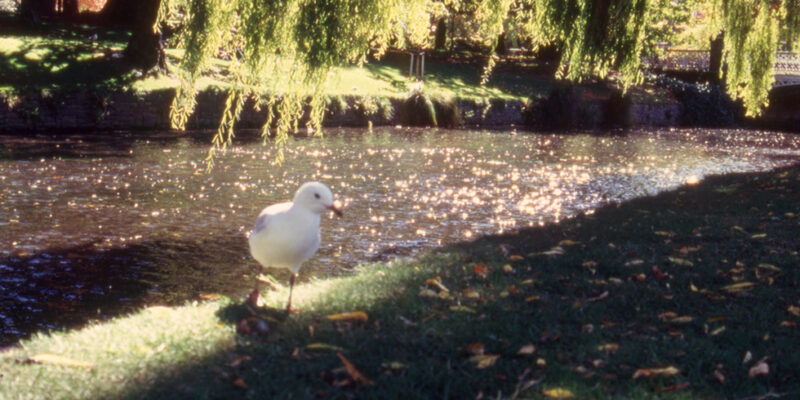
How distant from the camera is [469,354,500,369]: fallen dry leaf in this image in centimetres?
428

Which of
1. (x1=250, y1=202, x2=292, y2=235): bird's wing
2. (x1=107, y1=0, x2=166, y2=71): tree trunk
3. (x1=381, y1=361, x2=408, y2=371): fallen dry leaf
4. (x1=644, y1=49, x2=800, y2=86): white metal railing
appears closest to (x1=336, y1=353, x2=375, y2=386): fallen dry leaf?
(x1=381, y1=361, x2=408, y2=371): fallen dry leaf

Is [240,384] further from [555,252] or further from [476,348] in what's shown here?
[555,252]

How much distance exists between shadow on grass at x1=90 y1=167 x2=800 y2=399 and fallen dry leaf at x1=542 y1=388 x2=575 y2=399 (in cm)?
4

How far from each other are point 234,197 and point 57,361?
838 centimetres

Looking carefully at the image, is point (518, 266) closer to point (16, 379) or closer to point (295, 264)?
point (295, 264)

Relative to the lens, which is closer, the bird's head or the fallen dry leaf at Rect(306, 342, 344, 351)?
the fallen dry leaf at Rect(306, 342, 344, 351)

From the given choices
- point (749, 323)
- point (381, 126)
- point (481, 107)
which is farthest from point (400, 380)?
point (481, 107)

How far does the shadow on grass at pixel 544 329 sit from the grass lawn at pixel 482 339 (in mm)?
14

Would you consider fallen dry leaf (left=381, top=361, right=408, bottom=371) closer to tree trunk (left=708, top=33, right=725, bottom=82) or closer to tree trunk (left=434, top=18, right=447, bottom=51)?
tree trunk (left=708, top=33, right=725, bottom=82)

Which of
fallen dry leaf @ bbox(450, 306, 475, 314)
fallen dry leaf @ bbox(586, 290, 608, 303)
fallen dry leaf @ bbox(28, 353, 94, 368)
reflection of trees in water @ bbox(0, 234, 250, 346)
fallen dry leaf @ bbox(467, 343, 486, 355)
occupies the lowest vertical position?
reflection of trees in water @ bbox(0, 234, 250, 346)

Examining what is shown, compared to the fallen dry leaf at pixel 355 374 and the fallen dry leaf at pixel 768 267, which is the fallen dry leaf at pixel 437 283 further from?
the fallen dry leaf at pixel 768 267

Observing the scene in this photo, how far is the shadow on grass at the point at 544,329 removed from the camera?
13.3 feet

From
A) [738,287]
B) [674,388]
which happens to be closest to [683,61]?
[738,287]

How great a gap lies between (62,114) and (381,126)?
10.7 m
